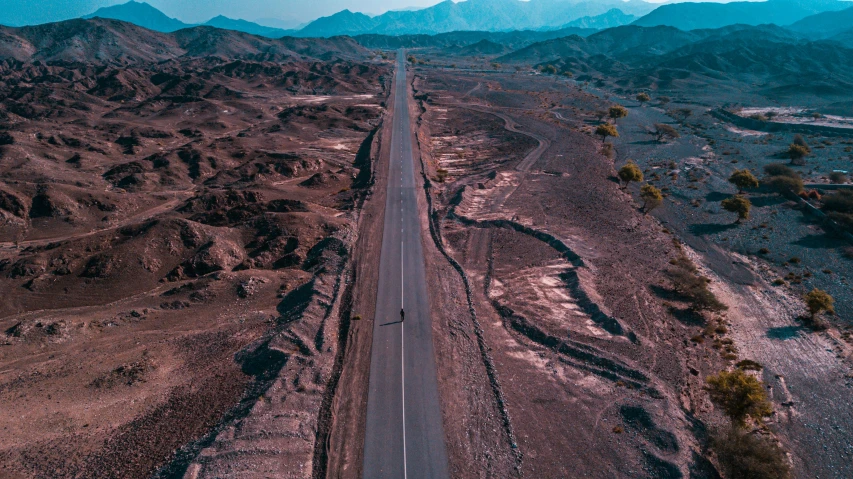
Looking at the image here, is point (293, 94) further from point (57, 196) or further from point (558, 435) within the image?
point (558, 435)

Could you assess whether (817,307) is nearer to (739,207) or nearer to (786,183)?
(739,207)

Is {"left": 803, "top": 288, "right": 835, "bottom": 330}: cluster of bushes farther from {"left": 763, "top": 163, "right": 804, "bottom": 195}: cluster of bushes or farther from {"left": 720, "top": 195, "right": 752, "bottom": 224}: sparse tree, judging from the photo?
{"left": 763, "top": 163, "right": 804, "bottom": 195}: cluster of bushes

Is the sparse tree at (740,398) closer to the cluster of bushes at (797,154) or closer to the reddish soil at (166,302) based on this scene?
the reddish soil at (166,302)

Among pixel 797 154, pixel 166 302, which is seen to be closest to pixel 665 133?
pixel 797 154

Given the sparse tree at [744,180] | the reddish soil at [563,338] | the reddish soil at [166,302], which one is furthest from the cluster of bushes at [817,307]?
the reddish soil at [166,302]

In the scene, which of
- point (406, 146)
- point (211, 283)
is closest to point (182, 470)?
point (211, 283)
